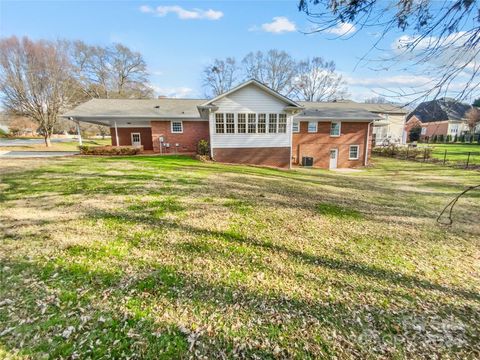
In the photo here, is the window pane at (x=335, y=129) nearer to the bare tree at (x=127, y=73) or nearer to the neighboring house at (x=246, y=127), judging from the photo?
the neighboring house at (x=246, y=127)

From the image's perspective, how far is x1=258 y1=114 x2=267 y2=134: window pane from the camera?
1639cm

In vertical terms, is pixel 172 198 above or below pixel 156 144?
below

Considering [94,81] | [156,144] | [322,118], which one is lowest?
[156,144]

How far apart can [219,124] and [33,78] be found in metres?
19.5

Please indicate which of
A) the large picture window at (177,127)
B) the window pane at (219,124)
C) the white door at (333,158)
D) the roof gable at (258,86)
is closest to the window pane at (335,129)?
the white door at (333,158)

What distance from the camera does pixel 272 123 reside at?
16625mm

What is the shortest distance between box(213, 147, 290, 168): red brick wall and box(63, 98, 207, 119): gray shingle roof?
574cm

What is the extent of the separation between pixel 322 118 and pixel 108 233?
62.3 feet

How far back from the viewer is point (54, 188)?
8.10 m

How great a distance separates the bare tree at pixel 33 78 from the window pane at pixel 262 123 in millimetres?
21159

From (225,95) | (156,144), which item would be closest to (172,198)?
(225,95)

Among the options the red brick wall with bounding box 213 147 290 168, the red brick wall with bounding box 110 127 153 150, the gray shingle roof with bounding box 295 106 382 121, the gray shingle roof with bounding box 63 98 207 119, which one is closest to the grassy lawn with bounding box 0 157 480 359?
the red brick wall with bounding box 213 147 290 168

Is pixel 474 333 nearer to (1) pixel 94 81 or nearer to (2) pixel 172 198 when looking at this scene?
(2) pixel 172 198

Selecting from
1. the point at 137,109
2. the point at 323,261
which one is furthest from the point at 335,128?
the point at 323,261
